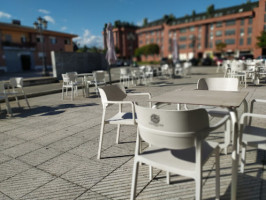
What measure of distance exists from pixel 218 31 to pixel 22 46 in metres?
46.6

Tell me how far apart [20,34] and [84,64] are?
2808 cm

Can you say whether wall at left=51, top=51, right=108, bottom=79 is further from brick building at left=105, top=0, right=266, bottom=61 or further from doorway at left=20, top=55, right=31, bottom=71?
brick building at left=105, top=0, right=266, bottom=61

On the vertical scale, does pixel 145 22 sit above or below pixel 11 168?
above

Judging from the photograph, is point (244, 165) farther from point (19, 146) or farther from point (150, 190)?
point (19, 146)

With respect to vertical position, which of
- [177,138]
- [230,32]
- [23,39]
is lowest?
[177,138]

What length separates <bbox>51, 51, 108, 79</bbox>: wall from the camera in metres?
14.1

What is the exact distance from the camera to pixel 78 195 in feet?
6.45


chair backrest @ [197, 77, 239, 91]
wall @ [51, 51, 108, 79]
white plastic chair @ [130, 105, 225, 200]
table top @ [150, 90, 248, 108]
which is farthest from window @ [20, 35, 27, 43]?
white plastic chair @ [130, 105, 225, 200]

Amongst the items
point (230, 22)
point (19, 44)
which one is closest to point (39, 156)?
point (19, 44)

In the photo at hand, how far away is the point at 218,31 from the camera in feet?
181

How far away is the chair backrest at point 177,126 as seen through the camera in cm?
129

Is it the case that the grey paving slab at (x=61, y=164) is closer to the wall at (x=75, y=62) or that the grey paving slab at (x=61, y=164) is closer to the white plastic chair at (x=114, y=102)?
the white plastic chair at (x=114, y=102)

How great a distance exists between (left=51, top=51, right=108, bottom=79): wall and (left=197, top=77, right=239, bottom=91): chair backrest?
40.7 feet

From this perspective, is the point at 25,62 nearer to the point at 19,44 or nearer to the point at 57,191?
the point at 19,44
